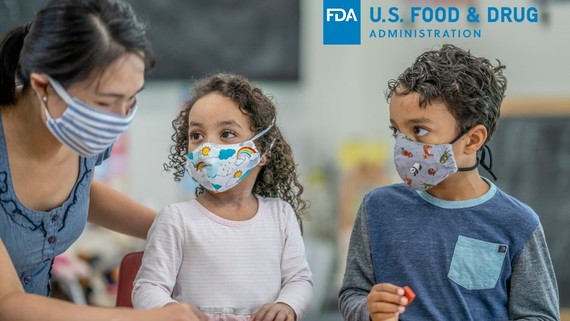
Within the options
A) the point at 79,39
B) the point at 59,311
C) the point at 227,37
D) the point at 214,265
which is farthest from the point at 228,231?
the point at 227,37

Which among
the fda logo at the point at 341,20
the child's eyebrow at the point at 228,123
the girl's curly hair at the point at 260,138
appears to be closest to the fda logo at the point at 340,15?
the fda logo at the point at 341,20

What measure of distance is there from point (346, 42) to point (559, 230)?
291 centimetres

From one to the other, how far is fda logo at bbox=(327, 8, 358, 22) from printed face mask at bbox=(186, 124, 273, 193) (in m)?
0.49

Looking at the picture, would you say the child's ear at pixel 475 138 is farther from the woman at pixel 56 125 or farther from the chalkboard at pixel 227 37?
the chalkboard at pixel 227 37

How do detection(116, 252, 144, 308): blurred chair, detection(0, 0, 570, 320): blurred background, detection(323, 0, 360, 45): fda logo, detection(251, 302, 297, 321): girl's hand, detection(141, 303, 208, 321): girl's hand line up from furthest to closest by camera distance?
detection(0, 0, 570, 320): blurred background → detection(323, 0, 360, 45): fda logo → detection(116, 252, 144, 308): blurred chair → detection(251, 302, 297, 321): girl's hand → detection(141, 303, 208, 321): girl's hand

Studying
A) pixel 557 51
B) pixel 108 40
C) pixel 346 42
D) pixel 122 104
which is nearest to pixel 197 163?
pixel 122 104

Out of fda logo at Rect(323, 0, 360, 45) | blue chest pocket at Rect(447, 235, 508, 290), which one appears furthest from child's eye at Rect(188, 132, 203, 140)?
blue chest pocket at Rect(447, 235, 508, 290)

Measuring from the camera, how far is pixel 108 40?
64.8 inches

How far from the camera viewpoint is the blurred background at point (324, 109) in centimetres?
468

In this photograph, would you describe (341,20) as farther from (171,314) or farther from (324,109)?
(324,109)

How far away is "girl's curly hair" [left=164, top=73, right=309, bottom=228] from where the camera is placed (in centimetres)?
198

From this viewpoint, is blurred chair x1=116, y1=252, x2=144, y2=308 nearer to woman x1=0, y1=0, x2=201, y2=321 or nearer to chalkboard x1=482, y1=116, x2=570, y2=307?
woman x1=0, y1=0, x2=201, y2=321

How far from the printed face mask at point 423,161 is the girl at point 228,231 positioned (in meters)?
0.33

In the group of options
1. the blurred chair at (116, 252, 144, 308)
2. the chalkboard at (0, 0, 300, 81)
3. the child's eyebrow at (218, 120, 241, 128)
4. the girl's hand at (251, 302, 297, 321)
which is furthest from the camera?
the chalkboard at (0, 0, 300, 81)
